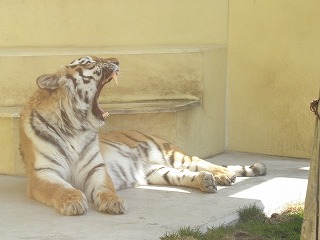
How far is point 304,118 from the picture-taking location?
798 centimetres

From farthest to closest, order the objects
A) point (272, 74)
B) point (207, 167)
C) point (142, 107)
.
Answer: point (272, 74), point (142, 107), point (207, 167)

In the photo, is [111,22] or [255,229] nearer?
[255,229]

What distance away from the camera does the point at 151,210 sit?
6.06m

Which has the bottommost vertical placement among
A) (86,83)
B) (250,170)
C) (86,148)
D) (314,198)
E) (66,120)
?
(250,170)

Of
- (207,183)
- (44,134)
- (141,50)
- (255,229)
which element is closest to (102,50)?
(141,50)

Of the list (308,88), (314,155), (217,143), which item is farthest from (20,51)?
(314,155)

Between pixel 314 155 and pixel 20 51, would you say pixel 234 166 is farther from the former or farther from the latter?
pixel 314 155

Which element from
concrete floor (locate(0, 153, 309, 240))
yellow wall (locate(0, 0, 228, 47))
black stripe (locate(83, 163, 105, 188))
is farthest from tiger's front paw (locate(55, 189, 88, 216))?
yellow wall (locate(0, 0, 228, 47))

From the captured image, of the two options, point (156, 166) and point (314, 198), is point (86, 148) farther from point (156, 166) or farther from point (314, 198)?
point (314, 198)

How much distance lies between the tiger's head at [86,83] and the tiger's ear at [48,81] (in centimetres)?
2

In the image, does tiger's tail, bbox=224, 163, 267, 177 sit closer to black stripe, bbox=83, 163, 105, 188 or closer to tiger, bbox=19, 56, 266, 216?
tiger, bbox=19, 56, 266, 216

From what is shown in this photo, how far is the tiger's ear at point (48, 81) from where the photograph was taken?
6430 mm

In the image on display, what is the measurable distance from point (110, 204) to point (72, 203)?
10.3 inches

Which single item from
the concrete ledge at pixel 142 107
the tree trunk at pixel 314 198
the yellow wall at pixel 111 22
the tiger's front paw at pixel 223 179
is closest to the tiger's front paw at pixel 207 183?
the tiger's front paw at pixel 223 179
